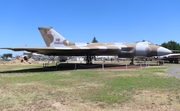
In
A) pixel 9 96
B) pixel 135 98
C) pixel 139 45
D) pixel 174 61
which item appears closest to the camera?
pixel 135 98

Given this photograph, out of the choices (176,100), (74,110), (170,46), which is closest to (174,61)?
(176,100)

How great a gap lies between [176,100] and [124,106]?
1.80 m

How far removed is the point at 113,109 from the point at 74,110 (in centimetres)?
103

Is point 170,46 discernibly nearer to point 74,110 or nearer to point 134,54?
point 134,54

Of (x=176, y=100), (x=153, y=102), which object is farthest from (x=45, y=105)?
(x=176, y=100)

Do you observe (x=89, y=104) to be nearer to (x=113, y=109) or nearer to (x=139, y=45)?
(x=113, y=109)

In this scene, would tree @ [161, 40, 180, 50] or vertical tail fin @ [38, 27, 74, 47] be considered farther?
tree @ [161, 40, 180, 50]

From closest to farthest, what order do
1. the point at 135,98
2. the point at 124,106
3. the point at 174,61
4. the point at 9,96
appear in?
the point at 124,106, the point at 135,98, the point at 9,96, the point at 174,61

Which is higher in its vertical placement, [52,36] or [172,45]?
[172,45]

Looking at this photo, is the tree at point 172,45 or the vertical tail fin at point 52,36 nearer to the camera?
the vertical tail fin at point 52,36

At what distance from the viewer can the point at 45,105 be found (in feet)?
17.3

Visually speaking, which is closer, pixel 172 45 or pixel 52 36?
pixel 52 36

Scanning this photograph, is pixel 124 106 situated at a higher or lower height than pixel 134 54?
lower

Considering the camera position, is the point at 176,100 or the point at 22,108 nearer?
the point at 22,108
